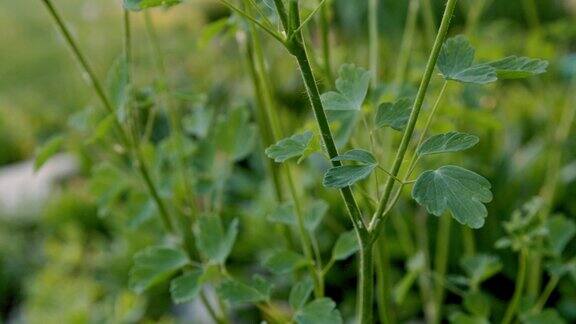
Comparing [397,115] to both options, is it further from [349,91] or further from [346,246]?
[346,246]

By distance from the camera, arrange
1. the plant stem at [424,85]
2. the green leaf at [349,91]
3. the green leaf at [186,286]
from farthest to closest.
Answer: the green leaf at [186,286] < the green leaf at [349,91] < the plant stem at [424,85]

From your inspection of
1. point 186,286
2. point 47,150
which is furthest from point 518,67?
point 47,150

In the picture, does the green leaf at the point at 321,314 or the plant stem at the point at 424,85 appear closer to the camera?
the plant stem at the point at 424,85

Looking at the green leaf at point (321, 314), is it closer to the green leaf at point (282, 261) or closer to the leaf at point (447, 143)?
the green leaf at point (282, 261)

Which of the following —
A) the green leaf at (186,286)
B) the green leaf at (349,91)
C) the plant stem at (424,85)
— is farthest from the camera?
the green leaf at (186,286)

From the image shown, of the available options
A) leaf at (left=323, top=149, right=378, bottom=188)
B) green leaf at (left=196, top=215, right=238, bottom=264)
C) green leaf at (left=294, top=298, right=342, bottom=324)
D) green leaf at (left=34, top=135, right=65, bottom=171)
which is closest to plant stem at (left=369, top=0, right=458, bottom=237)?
leaf at (left=323, top=149, right=378, bottom=188)

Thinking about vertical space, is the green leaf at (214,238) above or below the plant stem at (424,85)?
below

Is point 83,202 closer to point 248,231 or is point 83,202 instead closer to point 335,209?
point 248,231

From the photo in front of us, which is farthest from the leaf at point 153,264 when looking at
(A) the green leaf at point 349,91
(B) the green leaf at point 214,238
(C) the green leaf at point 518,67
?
(C) the green leaf at point 518,67
